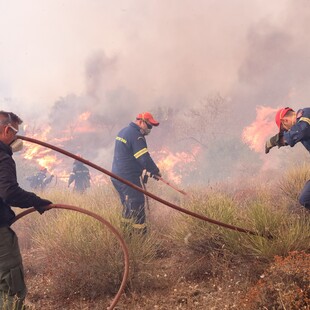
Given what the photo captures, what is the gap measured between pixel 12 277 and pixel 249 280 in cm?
210

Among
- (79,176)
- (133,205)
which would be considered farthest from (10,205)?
(79,176)

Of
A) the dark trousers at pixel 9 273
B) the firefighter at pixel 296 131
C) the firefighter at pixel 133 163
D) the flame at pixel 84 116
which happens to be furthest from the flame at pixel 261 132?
the flame at pixel 84 116

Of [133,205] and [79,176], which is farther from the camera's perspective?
[79,176]

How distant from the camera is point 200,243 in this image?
346 cm

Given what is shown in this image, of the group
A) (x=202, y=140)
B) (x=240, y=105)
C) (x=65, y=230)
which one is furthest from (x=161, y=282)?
(x=240, y=105)

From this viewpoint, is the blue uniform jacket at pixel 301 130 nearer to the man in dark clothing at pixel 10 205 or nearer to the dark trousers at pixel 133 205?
the dark trousers at pixel 133 205

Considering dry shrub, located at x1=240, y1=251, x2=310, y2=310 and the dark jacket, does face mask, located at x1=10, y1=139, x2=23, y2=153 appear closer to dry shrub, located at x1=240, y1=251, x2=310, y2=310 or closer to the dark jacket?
the dark jacket

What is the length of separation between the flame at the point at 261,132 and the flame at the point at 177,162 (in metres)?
3.76

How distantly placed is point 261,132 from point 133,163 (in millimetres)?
16310

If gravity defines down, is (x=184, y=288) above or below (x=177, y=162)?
above

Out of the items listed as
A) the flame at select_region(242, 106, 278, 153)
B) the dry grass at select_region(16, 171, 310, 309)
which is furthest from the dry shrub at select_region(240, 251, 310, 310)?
the flame at select_region(242, 106, 278, 153)

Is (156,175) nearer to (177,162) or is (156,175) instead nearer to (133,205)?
(133,205)

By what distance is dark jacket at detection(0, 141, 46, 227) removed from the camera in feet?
7.48

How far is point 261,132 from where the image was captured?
64.0 ft
